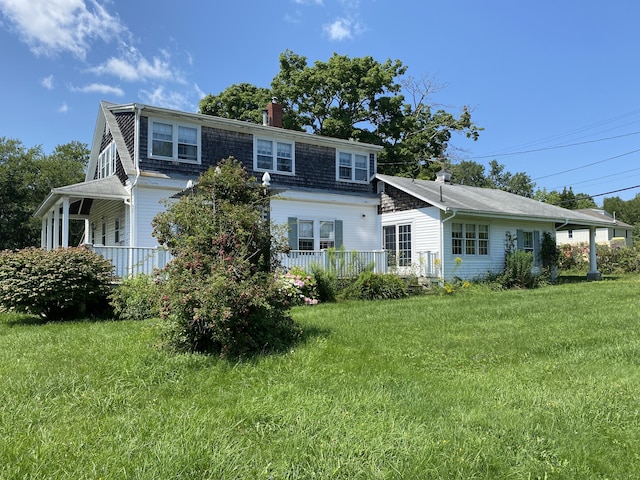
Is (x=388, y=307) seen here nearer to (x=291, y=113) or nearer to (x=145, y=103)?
(x=145, y=103)

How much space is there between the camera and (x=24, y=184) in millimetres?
25500

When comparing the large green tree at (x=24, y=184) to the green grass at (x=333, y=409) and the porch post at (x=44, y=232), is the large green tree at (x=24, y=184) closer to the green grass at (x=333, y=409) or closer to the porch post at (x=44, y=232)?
the porch post at (x=44, y=232)

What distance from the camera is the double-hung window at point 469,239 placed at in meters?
15.5

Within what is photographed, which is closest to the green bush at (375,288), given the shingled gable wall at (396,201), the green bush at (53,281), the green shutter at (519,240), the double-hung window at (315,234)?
the shingled gable wall at (396,201)

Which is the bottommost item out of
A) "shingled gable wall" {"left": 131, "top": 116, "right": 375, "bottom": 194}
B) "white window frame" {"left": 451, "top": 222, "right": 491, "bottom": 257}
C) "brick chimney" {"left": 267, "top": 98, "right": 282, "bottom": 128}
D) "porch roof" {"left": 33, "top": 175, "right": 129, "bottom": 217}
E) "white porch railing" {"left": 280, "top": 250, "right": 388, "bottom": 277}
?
"white porch railing" {"left": 280, "top": 250, "right": 388, "bottom": 277}

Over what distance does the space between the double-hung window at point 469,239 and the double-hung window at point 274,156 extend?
6489 millimetres

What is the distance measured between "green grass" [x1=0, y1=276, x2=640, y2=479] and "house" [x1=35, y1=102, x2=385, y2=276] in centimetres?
651

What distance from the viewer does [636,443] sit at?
3.01 m

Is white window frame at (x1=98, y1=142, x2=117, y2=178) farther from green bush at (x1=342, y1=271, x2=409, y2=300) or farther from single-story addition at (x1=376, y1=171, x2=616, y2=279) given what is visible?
single-story addition at (x1=376, y1=171, x2=616, y2=279)

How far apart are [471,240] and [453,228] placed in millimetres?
1057

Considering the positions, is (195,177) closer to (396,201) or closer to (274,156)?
(274,156)

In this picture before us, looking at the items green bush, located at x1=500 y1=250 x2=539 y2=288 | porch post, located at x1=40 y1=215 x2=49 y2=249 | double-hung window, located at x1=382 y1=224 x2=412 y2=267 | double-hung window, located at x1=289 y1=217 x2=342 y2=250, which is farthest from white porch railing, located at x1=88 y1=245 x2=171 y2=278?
green bush, located at x1=500 y1=250 x2=539 y2=288

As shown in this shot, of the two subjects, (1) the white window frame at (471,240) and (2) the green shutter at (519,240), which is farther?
(2) the green shutter at (519,240)

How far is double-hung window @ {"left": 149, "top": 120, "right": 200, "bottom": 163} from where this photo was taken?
538 inches
